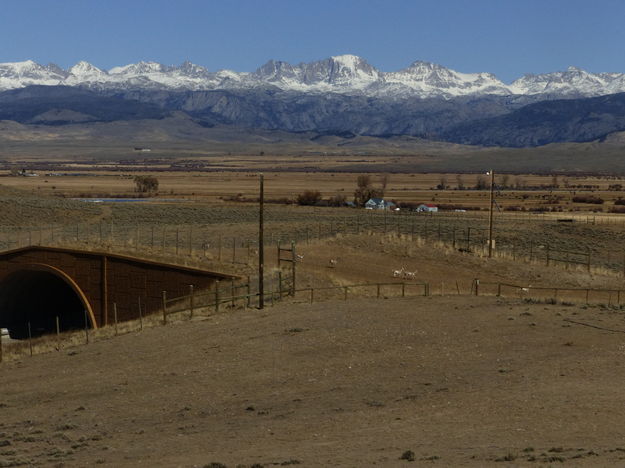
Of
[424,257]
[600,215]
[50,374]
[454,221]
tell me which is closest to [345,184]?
[600,215]

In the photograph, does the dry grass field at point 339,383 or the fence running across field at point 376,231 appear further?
the fence running across field at point 376,231

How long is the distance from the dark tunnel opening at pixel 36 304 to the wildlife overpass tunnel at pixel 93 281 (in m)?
0.05

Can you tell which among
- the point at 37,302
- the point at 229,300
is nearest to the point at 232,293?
the point at 229,300

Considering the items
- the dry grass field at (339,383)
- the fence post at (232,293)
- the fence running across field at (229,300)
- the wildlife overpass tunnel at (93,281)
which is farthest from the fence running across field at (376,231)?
the fence running across field at (229,300)

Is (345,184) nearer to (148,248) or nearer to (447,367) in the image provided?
(148,248)

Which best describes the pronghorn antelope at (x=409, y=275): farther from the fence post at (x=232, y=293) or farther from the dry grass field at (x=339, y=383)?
the fence post at (x=232, y=293)

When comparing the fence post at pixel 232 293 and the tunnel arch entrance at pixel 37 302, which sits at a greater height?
the fence post at pixel 232 293

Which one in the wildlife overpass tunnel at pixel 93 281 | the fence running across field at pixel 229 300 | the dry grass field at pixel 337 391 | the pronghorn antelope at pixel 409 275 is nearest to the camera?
the dry grass field at pixel 337 391

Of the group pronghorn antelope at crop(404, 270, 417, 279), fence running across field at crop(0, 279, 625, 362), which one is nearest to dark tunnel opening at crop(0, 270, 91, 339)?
fence running across field at crop(0, 279, 625, 362)

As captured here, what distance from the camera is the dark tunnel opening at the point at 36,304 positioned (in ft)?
171

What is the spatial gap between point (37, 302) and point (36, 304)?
187 millimetres

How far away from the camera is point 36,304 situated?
56.2 m

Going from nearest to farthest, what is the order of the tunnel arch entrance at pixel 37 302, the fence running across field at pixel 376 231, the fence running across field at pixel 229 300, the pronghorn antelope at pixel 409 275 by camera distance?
the fence running across field at pixel 229 300 < the pronghorn antelope at pixel 409 275 < the tunnel arch entrance at pixel 37 302 < the fence running across field at pixel 376 231

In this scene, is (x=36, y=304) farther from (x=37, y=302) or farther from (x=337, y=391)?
(x=337, y=391)
